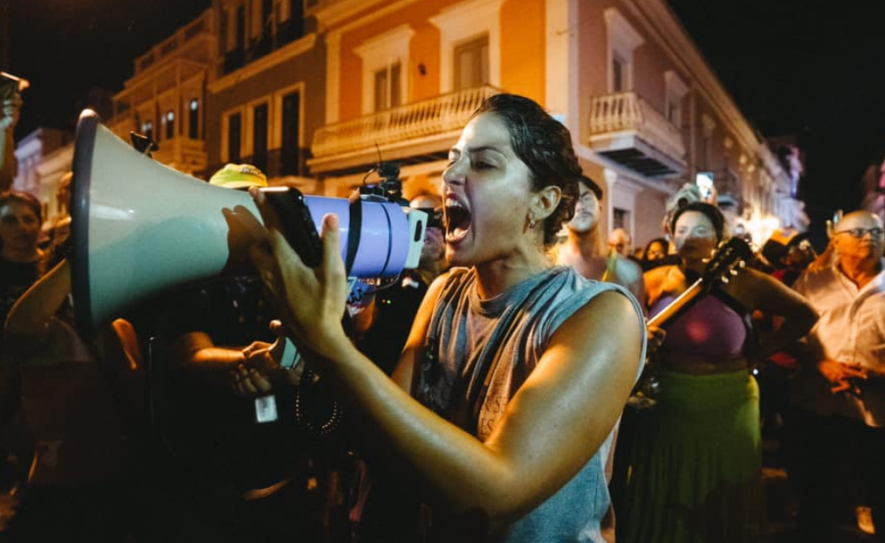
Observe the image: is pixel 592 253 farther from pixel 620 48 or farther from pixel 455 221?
pixel 620 48

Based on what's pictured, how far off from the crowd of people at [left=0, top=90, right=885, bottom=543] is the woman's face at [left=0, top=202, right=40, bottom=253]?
11 mm

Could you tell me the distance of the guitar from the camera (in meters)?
2.94

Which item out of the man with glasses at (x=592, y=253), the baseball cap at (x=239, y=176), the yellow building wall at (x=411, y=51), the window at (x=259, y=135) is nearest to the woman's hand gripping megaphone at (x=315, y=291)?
the baseball cap at (x=239, y=176)

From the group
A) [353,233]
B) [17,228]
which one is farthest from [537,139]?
[17,228]

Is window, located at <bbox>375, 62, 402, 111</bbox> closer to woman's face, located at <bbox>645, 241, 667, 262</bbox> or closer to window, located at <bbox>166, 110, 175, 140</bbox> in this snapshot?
woman's face, located at <bbox>645, 241, 667, 262</bbox>

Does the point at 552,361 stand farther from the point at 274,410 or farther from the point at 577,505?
the point at 274,410

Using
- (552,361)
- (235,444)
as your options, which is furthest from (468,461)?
(235,444)

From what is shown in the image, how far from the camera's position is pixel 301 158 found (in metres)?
16.4

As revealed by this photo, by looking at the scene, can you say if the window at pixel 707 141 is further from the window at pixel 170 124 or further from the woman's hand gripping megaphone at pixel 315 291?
the woman's hand gripping megaphone at pixel 315 291

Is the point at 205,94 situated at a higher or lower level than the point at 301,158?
higher

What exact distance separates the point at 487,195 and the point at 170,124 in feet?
77.6

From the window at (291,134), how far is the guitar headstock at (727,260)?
49.5ft

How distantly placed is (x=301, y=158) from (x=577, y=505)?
53.7 feet

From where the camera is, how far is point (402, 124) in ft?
43.8
